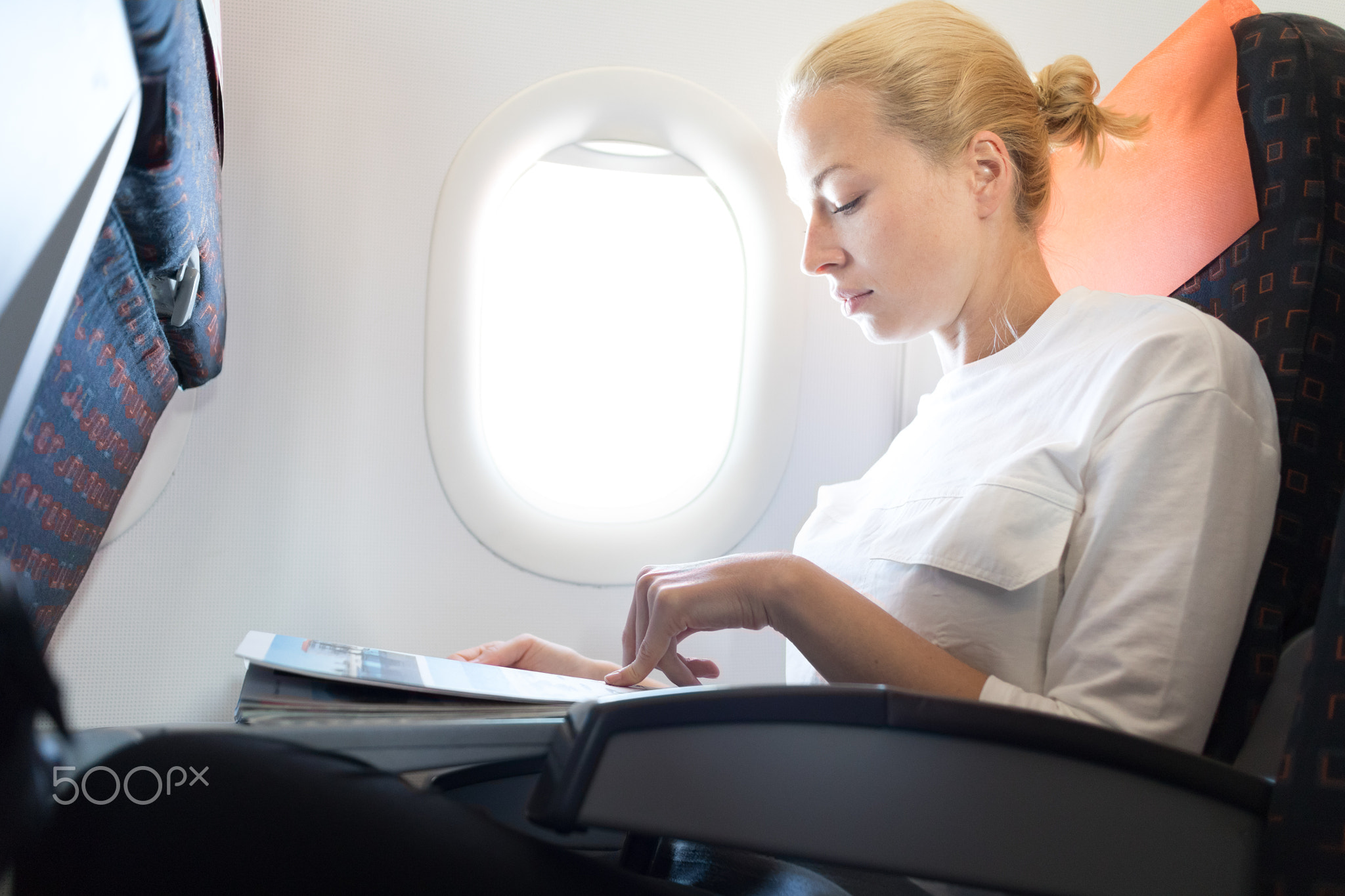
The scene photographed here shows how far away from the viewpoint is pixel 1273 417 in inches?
35.9

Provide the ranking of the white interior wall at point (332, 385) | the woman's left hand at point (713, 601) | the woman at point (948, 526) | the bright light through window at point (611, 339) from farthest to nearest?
the bright light through window at point (611, 339), the white interior wall at point (332, 385), the woman's left hand at point (713, 601), the woman at point (948, 526)

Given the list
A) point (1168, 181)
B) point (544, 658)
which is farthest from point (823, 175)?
point (544, 658)

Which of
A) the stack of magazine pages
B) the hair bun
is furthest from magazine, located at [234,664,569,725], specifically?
the hair bun

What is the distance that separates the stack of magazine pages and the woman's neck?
796 mm

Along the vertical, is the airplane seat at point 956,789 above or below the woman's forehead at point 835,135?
below

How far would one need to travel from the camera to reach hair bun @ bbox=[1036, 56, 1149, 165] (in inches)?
50.9

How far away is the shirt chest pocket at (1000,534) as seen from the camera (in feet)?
3.05

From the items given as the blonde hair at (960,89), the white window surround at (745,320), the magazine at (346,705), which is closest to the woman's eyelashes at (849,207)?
the blonde hair at (960,89)

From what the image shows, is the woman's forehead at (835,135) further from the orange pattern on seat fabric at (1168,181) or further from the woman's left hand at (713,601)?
the woman's left hand at (713,601)

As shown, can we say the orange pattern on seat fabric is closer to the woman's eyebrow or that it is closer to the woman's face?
the woman's face

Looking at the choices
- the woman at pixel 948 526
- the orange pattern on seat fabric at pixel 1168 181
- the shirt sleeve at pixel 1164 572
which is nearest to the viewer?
the woman at pixel 948 526

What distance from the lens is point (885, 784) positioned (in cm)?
52

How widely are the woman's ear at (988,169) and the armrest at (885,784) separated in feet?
2.96

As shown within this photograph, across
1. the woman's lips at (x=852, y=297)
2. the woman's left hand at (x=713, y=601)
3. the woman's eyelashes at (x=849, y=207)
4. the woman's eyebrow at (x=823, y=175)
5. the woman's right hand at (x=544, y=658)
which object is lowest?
the woman's right hand at (x=544, y=658)
